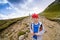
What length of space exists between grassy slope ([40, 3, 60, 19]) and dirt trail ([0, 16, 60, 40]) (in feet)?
0.41

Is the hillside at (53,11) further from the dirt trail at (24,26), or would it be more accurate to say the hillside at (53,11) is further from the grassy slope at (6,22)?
the grassy slope at (6,22)

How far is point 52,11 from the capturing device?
207 inches

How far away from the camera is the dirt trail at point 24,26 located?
5.01 metres

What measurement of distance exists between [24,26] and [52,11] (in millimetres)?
778

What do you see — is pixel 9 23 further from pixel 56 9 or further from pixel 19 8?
pixel 56 9

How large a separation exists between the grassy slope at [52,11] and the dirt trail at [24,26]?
12cm

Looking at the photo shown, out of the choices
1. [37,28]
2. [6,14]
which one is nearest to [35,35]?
[37,28]

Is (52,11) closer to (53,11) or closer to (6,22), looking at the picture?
(53,11)

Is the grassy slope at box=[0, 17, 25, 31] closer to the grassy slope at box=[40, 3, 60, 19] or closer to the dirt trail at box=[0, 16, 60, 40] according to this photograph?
the dirt trail at box=[0, 16, 60, 40]

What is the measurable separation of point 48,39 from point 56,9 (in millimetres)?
820

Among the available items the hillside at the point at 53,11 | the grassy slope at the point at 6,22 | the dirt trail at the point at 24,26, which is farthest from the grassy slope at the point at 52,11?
the grassy slope at the point at 6,22

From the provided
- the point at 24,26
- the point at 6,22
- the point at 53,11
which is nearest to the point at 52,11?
the point at 53,11

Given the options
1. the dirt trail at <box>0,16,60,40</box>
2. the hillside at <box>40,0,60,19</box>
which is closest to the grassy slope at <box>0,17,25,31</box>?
the dirt trail at <box>0,16,60,40</box>

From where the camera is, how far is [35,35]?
3.81 m
